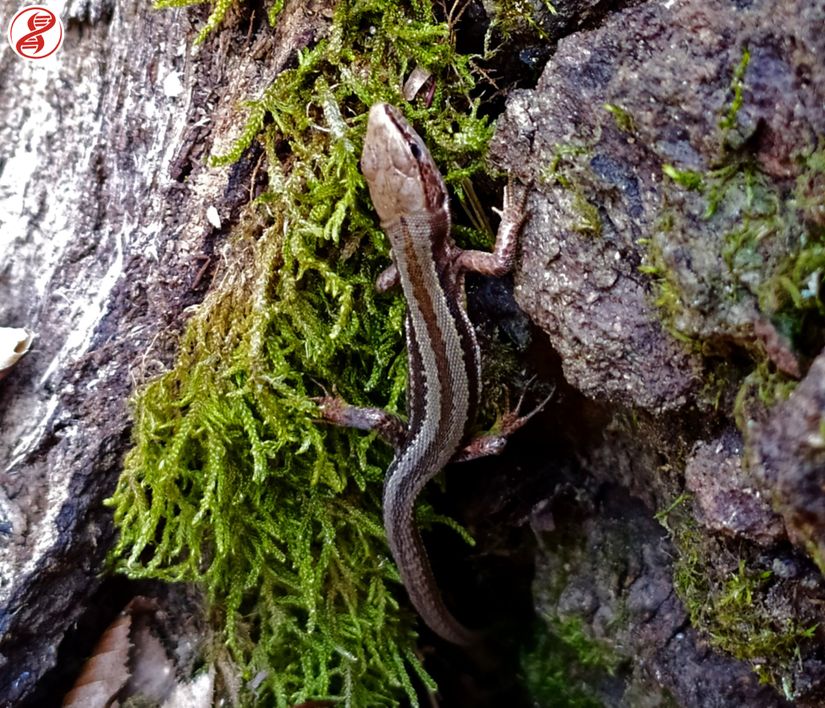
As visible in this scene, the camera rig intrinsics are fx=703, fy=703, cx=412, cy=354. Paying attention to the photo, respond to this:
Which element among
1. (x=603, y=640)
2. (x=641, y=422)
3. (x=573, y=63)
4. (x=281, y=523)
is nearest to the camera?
(x=573, y=63)

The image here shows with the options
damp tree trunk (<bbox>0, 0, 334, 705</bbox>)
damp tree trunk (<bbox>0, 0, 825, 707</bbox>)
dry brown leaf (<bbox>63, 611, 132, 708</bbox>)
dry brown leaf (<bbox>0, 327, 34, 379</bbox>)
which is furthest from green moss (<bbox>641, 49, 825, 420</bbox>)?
dry brown leaf (<bbox>63, 611, 132, 708</bbox>)

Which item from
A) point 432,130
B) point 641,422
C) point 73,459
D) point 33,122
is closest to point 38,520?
point 73,459

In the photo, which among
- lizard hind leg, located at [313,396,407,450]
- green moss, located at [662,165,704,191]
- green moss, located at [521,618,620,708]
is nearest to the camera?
green moss, located at [662,165,704,191]

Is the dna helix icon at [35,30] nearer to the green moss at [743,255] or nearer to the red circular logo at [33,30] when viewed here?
the red circular logo at [33,30]

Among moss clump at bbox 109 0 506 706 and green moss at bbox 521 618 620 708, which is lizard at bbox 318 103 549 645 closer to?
moss clump at bbox 109 0 506 706

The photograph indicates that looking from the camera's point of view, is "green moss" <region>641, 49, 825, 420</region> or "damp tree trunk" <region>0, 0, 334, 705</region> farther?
"damp tree trunk" <region>0, 0, 334, 705</region>

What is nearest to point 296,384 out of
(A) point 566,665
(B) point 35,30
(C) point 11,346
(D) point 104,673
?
(C) point 11,346

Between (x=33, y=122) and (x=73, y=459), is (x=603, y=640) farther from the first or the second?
(x=33, y=122)

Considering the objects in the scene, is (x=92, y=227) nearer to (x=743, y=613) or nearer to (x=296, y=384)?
(x=296, y=384)
